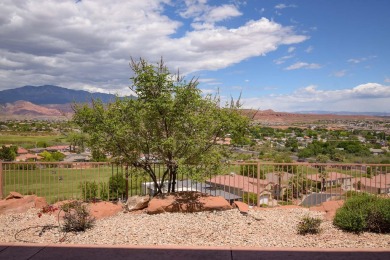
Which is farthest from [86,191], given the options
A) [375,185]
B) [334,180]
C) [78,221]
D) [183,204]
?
[334,180]

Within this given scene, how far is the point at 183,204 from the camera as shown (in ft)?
26.9

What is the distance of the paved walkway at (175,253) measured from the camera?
4.95 metres

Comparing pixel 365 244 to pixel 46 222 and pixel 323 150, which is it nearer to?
pixel 46 222

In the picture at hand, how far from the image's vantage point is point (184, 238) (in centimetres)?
605

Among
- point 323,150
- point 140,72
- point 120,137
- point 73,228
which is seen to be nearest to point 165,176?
point 120,137

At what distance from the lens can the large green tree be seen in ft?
28.8

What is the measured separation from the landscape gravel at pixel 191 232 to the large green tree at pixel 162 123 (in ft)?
5.70

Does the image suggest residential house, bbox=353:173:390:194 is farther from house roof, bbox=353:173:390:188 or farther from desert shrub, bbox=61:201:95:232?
desert shrub, bbox=61:201:95:232

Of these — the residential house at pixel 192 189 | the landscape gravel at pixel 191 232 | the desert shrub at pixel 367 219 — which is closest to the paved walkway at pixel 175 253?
the landscape gravel at pixel 191 232

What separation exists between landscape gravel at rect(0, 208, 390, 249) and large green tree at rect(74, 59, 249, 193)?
5.70 feet

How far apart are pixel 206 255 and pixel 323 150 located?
198ft

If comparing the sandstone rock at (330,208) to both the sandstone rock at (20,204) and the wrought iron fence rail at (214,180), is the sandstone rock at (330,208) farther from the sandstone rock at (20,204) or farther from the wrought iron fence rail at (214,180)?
the sandstone rock at (20,204)

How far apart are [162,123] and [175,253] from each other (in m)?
4.71

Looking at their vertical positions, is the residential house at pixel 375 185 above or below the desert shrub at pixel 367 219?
below
